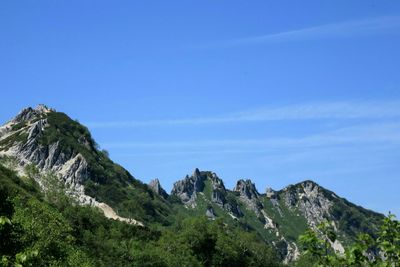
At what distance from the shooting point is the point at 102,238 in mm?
126812

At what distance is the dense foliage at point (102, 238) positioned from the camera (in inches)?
3184

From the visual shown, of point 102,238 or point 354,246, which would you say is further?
point 102,238

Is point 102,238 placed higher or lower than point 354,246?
higher

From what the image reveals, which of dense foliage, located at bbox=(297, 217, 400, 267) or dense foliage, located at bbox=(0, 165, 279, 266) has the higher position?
dense foliage, located at bbox=(0, 165, 279, 266)

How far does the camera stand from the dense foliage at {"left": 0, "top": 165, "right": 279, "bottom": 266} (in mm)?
80875

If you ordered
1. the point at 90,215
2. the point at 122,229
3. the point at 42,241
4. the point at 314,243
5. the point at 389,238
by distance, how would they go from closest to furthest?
the point at 314,243, the point at 389,238, the point at 42,241, the point at 90,215, the point at 122,229

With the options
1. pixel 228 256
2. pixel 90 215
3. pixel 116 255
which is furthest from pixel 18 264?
pixel 228 256

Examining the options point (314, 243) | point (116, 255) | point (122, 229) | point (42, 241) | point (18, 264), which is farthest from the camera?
point (122, 229)

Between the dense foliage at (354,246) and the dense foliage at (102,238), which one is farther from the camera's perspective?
the dense foliage at (102,238)

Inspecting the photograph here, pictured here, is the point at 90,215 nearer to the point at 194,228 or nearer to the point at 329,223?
the point at 194,228

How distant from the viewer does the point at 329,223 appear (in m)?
15.9

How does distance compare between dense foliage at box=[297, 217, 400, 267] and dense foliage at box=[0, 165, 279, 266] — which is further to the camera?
dense foliage at box=[0, 165, 279, 266]

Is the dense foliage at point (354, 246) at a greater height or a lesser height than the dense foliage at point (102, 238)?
lesser

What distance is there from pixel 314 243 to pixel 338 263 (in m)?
0.96
